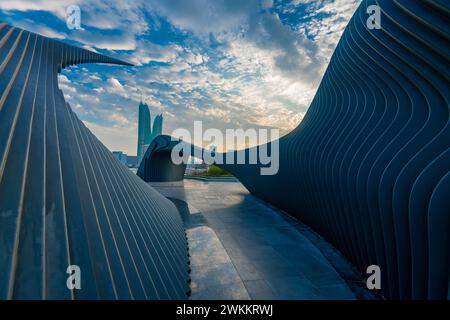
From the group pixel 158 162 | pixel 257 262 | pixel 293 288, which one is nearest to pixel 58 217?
pixel 293 288

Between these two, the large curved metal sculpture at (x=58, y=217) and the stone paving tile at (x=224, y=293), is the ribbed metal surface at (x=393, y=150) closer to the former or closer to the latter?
the stone paving tile at (x=224, y=293)

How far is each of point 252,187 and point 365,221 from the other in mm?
10842

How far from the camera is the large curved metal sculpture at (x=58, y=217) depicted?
1.63 meters

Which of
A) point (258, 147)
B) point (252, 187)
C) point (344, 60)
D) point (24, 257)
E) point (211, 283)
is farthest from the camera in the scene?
point (252, 187)

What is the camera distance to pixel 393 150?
3.98 m

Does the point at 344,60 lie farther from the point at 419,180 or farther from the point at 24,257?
the point at 24,257

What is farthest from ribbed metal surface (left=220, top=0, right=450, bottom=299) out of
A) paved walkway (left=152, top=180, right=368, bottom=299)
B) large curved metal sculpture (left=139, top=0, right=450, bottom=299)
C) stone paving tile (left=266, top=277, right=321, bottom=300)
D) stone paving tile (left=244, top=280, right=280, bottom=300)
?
stone paving tile (left=244, top=280, right=280, bottom=300)

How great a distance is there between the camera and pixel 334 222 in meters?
6.29

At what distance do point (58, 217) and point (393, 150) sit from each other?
502 centimetres

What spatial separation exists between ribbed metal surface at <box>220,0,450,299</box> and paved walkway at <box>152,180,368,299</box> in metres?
0.99

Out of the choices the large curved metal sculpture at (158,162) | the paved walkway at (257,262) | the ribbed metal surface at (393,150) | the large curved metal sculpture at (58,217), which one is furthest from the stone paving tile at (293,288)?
the large curved metal sculpture at (158,162)

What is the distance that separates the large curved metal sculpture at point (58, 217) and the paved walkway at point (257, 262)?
931 mm

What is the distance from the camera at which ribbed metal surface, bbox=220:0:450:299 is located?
3.07 meters
